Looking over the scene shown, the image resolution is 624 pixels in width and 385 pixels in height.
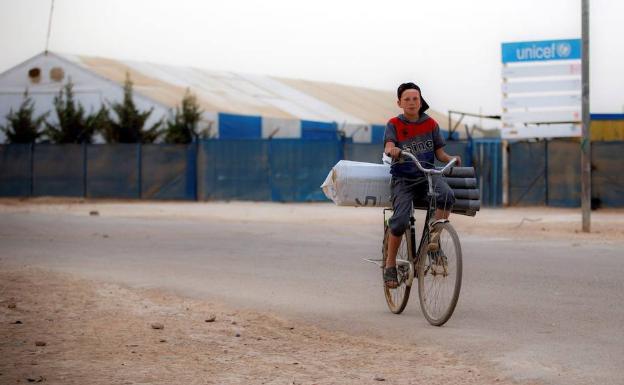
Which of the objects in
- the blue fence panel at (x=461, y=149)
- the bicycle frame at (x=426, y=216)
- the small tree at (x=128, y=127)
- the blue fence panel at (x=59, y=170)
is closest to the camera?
the bicycle frame at (x=426, y=216)

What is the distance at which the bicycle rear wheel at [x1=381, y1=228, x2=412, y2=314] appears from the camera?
8.57m

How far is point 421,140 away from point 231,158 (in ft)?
82.7

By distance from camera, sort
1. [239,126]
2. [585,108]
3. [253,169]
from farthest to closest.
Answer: [239,126] < [253,169] < [585,108]

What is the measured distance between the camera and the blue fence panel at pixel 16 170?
37.1 m

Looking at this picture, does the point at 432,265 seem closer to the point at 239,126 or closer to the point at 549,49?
the point at 549,49

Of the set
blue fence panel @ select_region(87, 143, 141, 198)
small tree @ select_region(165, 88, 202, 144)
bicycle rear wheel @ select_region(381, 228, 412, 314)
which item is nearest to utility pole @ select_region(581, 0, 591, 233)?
bicycle rear wheel @ select_region(381, 228, 412, 314)

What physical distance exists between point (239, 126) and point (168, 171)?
9993mm

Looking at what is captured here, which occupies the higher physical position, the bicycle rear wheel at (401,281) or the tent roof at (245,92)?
the tent roof at (245,92)

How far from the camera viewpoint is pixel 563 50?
30.8m

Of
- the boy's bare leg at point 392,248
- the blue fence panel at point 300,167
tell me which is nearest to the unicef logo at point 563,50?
the blue fence panel at point 300,167

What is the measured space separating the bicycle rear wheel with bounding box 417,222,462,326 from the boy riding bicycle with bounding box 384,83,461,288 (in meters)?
0.25

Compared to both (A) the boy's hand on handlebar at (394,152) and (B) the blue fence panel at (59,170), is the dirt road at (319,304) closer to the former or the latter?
(A) the boy's hand on handlebar at (394,152)

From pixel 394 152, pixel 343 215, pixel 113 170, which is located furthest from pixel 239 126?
pixel 394 152

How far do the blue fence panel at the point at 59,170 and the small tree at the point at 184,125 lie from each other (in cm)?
381
